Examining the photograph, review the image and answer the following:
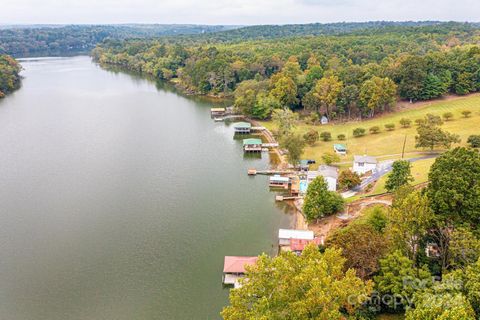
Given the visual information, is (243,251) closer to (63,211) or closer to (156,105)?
(63,211)

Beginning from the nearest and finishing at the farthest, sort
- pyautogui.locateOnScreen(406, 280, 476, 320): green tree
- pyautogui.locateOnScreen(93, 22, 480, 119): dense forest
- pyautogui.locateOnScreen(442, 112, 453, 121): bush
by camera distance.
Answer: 1. pyautogui.locateOnScreen(406, 280, 476, 320): green tree
2. pyautogui.locateOnScreen(442, 112, 453, 121): bush
3. pyautogui.locateOnScreen(93, 22, 480, 119): dense forest

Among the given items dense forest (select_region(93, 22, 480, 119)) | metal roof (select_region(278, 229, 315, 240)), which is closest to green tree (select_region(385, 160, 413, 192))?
metal roof (select_region(278, 229, 315, 240))

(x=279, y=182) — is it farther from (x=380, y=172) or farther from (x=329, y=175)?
(x=380, y=172)

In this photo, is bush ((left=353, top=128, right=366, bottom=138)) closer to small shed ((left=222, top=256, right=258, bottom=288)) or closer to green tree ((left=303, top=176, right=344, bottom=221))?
green tree ((left=303, top=176, right=344, bottom=221))

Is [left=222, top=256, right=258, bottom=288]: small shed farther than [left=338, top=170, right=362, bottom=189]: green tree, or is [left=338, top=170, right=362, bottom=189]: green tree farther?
[left=338, top=170, right=362, bottom=189]: green tree

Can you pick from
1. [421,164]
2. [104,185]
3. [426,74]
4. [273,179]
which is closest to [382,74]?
[426,74]
